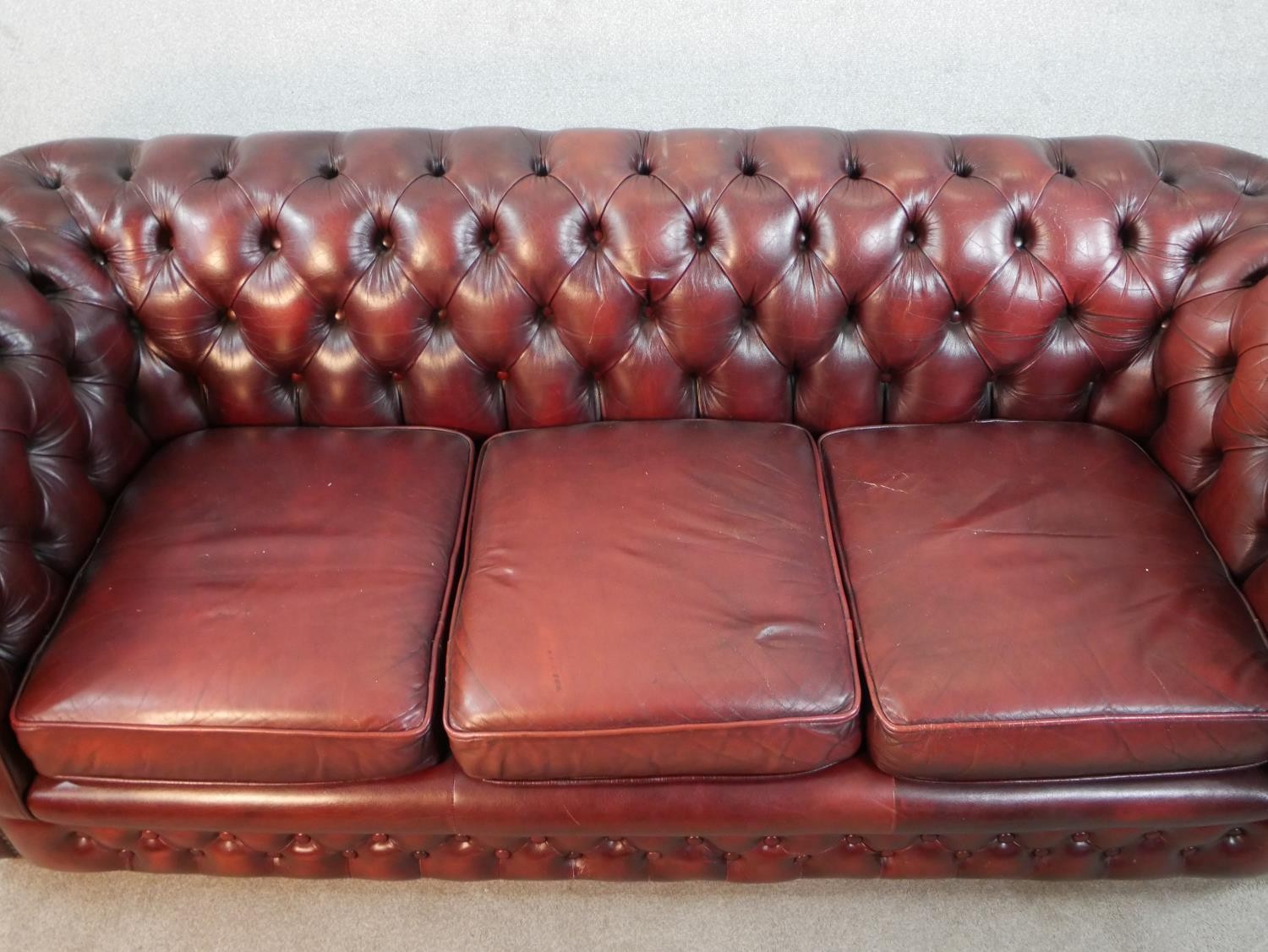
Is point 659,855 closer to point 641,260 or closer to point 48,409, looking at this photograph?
point 641,260

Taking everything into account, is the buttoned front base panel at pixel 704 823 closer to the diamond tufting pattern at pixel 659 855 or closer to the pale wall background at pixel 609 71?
the diamond tufting pattern at pixel 659 855

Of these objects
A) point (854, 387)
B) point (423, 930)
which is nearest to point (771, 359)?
point (854, 387)

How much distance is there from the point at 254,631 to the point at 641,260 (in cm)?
78

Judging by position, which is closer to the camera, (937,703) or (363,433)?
(937,703)

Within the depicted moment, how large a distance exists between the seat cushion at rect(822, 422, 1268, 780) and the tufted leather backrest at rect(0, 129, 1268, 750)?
0.14 meters

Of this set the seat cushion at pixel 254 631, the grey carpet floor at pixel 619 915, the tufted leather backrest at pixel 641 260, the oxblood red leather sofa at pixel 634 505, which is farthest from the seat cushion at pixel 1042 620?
the seat cushion at pixel 254 631

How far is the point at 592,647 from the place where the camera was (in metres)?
1.17

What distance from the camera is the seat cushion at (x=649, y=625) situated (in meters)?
1.13

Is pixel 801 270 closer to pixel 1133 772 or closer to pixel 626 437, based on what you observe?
pixel 626 437

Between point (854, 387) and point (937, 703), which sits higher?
point (854, 387)

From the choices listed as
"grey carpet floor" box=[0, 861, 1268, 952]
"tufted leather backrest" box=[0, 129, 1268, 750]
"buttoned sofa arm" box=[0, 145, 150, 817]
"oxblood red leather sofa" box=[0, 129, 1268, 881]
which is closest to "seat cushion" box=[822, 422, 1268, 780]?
"oxblood red leather sofa" box=[0, 129, 1268, 881]

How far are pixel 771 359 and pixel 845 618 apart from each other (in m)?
0.48

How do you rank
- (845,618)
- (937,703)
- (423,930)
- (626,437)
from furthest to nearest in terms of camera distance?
(626,437), (423,930), (845,618), (937,703)

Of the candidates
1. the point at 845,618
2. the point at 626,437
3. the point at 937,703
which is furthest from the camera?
the point at 626,437
